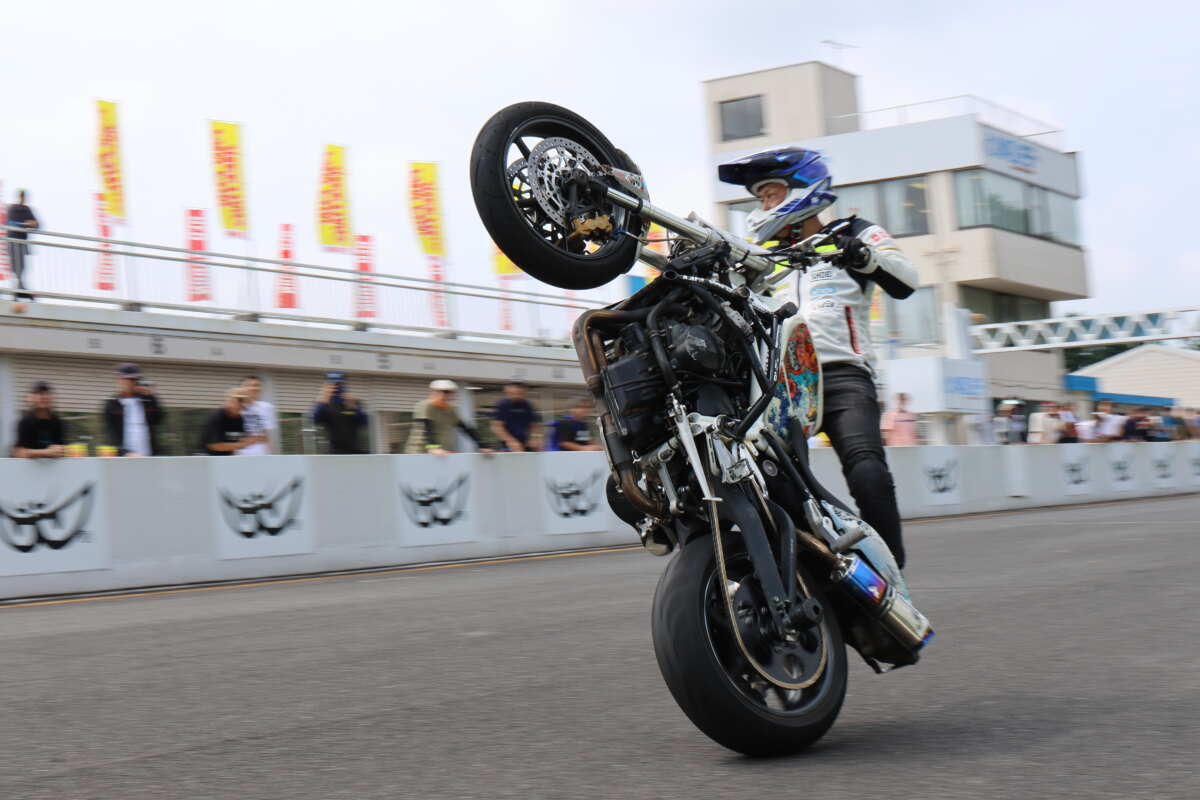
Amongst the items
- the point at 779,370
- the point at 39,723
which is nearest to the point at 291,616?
the point at 39,723

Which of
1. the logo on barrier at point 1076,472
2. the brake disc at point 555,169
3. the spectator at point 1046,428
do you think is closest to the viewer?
the brake disc at point 555,169

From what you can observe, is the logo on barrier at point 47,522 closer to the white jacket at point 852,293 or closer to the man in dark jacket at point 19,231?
the white jacket at point 852,293

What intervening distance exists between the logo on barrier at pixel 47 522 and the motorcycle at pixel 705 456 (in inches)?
304

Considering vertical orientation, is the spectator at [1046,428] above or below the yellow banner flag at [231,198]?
below

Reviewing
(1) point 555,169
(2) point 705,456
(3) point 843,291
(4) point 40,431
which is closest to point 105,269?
(4) point 40,431

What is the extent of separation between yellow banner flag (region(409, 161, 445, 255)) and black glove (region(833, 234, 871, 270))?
2731 cm

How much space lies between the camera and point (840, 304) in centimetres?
506

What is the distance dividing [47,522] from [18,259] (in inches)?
343

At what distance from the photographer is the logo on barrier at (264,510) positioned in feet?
39.0

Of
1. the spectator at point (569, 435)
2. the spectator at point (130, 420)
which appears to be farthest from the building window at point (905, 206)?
the spectator at point (130, 420)

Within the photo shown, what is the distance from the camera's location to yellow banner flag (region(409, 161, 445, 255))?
31.7 metres

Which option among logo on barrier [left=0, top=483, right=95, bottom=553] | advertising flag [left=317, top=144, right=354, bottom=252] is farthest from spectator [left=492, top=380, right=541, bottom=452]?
advertising flag [left=317, top=144, right=354, bottom=252]

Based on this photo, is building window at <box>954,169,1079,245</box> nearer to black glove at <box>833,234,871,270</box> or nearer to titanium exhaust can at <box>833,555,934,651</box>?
black glove at <box>833,234,871,270</box>

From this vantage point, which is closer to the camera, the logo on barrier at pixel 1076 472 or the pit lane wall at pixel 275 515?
the pit lane wall at pixel 275 515
